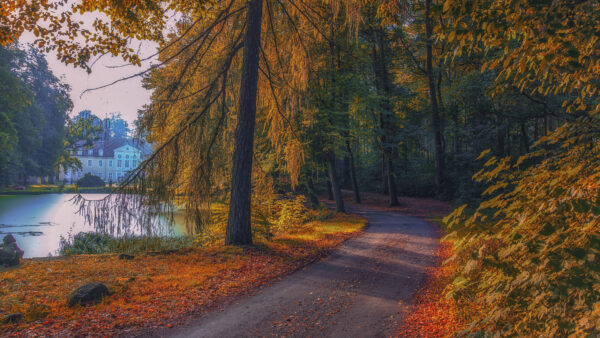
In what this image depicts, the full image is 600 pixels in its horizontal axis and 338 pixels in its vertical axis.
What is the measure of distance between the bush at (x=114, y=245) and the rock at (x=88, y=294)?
5.02 metres

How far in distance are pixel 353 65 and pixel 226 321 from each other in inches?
652

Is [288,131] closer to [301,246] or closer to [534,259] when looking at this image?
[301,246]

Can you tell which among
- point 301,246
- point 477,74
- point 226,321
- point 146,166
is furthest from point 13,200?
point 477,74

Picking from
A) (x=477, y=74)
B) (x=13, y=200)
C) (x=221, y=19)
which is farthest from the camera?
(x=13, y=200)

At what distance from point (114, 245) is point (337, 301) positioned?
9.38 meters

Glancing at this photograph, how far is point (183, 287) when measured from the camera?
6.23 m

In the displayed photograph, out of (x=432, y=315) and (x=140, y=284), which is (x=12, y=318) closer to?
(x=140, y=284)

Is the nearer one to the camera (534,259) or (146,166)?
(534,259)

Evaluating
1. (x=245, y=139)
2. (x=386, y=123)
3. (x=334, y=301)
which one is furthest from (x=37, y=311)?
(x=386, y=123)

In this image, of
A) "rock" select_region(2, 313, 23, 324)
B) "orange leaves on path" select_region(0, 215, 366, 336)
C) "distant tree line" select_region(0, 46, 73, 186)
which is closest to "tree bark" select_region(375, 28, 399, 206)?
"orange leaves on path" select_region(0, 215, 366, 336)

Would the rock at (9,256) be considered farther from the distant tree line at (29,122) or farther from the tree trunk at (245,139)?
the distant tree line at (29,122)

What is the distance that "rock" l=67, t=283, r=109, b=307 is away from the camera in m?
5.25

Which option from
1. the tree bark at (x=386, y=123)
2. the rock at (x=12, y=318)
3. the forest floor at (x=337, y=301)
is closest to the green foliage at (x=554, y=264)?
the forest floor at (x=337, y=301)

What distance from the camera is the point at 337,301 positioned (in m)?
5.64
